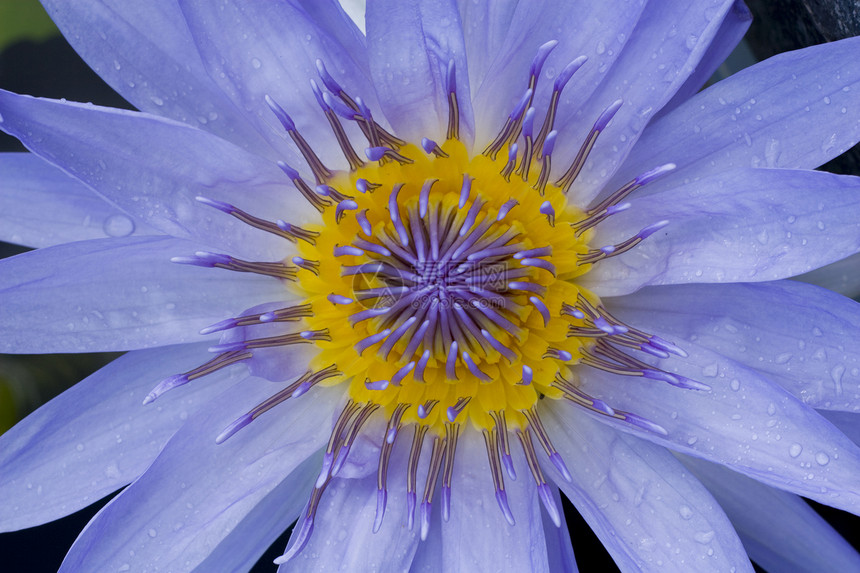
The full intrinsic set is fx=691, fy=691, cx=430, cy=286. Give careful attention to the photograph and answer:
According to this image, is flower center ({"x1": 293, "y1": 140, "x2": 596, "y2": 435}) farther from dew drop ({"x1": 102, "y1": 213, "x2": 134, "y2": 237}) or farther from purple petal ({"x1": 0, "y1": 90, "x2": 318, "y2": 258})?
dew drop ({"x1": 102, "y1": 213, "x2": 134, "y2": 237})

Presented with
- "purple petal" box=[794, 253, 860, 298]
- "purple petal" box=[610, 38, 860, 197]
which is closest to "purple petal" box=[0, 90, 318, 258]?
"purple petal" box=[610, 38, 860, 197]

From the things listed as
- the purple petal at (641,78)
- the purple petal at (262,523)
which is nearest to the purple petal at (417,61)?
the purple petal at (641,78)

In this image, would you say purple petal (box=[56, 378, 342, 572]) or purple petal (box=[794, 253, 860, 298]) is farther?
purple petal (box=[794, 253, 860, 298])

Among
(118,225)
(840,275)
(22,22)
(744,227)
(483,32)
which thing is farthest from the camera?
(22,22)

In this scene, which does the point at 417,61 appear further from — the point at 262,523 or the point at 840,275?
the point at 840,275

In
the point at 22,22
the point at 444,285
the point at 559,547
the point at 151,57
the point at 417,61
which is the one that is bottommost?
the point at 559,547

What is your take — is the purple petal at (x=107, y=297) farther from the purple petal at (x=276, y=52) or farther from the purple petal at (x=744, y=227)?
the purple petal at (x=744, y=227)

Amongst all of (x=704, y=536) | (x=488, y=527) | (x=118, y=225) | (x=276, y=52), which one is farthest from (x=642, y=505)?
(x=118, y=225)
